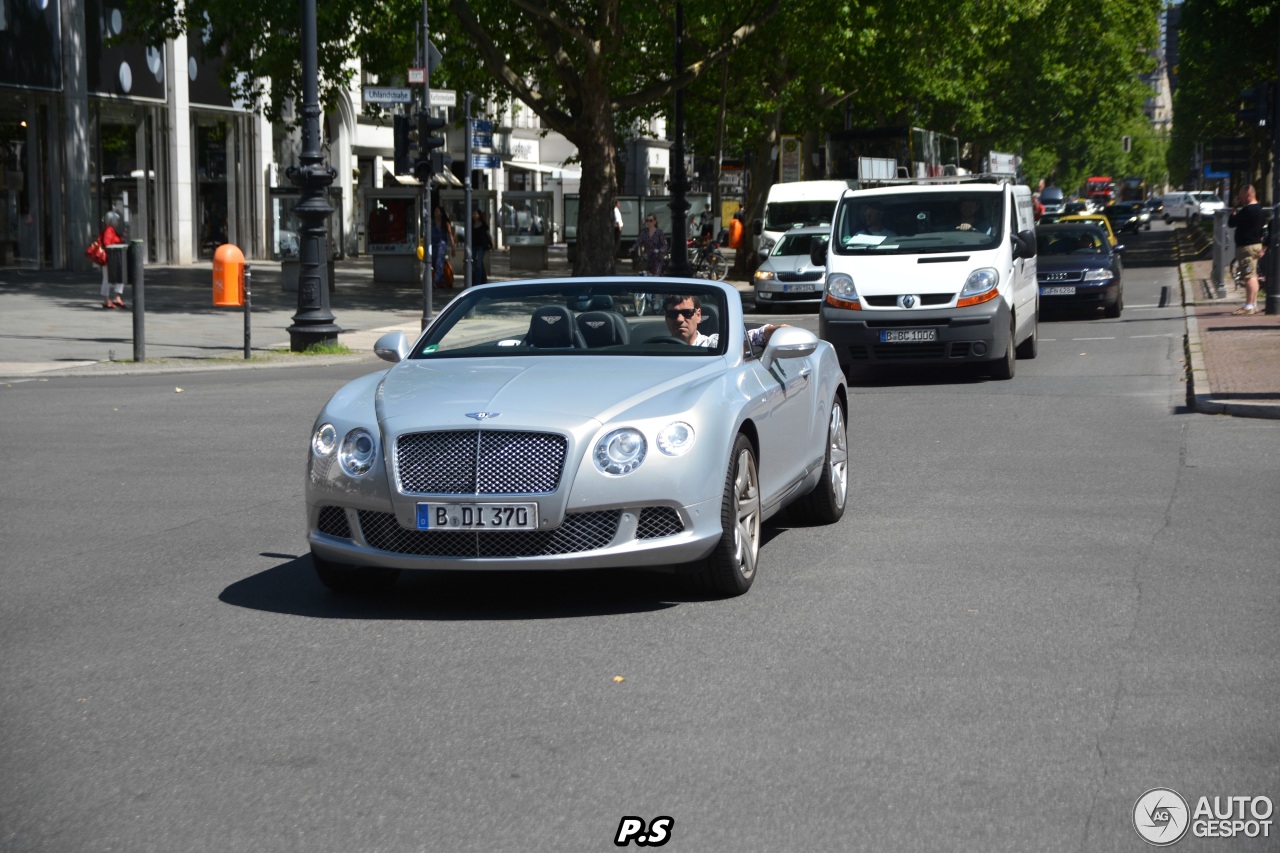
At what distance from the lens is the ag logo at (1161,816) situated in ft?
13.7

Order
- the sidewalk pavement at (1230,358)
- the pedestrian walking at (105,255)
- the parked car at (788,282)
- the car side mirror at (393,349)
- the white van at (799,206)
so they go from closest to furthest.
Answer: the car side mirror at (393,349), the sidewalk pavement at (1230,358), the pedestrian walking at (105,255), the parked car at (788,282), the white van at (799,206)

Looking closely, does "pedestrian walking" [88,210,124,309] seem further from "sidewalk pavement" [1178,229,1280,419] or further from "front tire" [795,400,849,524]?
"front tire" [795,400,849,524]

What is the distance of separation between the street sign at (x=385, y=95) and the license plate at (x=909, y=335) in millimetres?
9274

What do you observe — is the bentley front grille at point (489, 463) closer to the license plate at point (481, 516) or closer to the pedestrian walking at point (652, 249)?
the license plate at point (481, 516)

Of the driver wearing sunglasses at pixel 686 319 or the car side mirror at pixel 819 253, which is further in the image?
the car side mirror at pixel 819 253

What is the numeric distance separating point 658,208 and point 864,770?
48.9 metres

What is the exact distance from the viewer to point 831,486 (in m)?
9.00

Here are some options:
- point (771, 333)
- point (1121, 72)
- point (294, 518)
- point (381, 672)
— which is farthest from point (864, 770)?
point (1121, 72)

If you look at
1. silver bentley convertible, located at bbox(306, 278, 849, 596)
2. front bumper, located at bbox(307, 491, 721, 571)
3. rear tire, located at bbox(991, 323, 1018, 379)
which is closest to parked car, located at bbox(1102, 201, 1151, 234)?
rear tire, located at bbox(991, 323, 1018, 379)

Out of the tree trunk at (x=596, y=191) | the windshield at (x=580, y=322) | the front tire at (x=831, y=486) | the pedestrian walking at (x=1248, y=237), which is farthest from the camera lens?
the tree trunk at (x=596, y=191)

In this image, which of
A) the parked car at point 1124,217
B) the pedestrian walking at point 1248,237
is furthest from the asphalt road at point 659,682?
the parked car at point 1124,217

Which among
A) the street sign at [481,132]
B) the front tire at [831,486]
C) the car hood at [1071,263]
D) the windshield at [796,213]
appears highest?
the street sign at [481,132]

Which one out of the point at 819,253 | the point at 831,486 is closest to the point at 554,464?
the point at 831,486

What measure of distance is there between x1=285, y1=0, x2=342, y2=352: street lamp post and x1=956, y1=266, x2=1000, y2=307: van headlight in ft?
25.6
